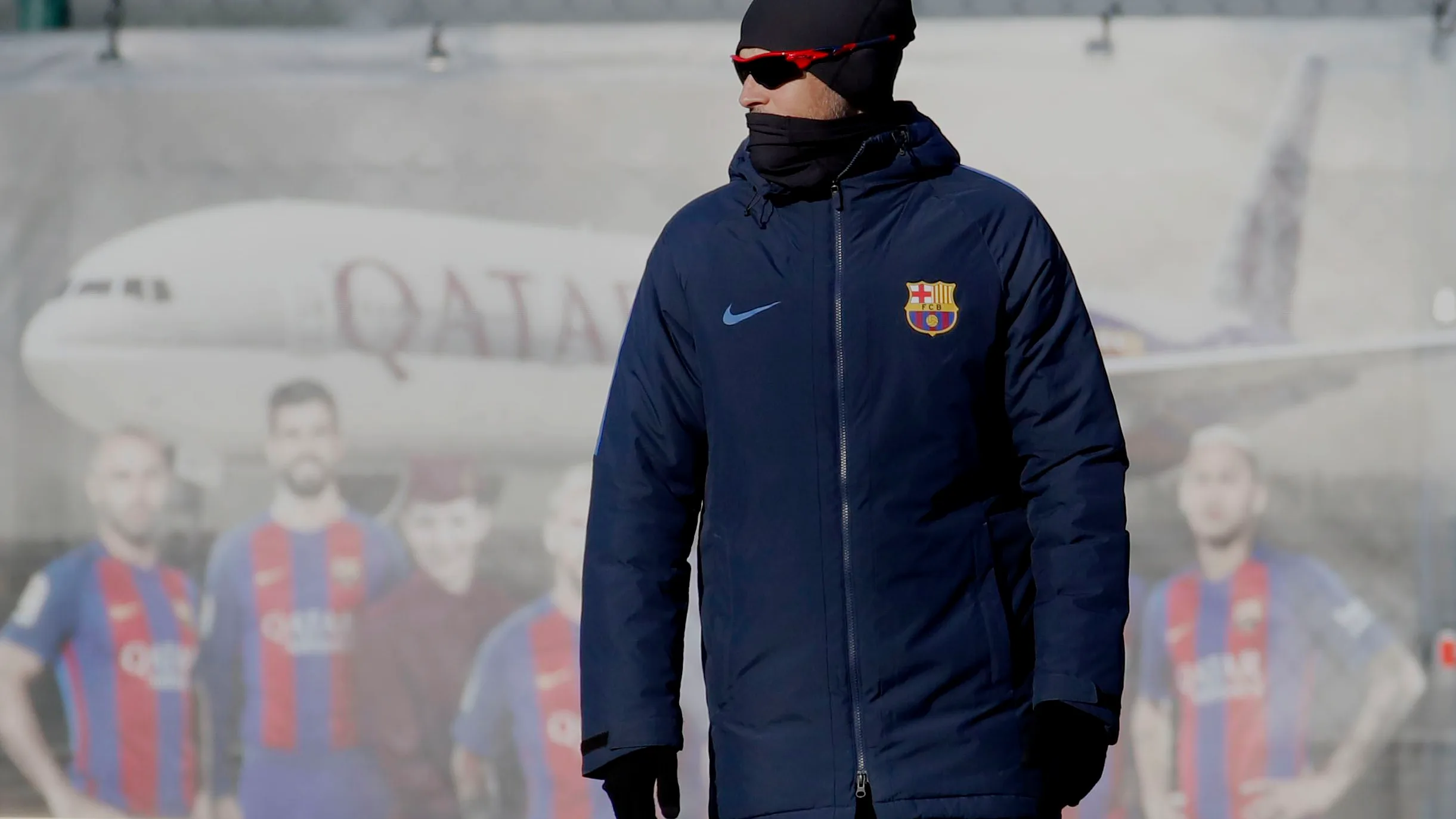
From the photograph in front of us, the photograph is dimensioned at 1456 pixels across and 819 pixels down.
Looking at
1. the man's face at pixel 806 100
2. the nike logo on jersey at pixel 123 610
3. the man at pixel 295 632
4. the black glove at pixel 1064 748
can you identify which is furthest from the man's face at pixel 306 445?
the black glove at pixel 1064 748

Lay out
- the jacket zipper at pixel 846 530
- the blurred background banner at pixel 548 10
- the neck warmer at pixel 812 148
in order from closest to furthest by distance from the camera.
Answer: the jacket zipper at pixel 846 530, the neck warmer at pixel 812 148, the blurred background banner at pixel 548 10

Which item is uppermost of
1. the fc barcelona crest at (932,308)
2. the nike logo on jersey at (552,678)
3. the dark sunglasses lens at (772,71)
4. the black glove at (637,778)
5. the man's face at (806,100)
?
the dark sunglasses lens at (772,71)

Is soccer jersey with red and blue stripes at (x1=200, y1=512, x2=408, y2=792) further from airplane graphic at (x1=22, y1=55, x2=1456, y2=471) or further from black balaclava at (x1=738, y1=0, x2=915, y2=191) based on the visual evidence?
black balaclava at (x1=738, y1=0, x2=915, y2=191)

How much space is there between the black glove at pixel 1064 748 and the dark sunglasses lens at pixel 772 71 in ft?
2.39

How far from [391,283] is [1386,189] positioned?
6.85 ft

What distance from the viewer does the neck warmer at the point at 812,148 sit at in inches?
71.8

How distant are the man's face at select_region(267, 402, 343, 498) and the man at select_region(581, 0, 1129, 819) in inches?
73.3

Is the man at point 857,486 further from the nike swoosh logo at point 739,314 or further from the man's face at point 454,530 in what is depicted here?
the man's face at point 454,530

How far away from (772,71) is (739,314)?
0.28m

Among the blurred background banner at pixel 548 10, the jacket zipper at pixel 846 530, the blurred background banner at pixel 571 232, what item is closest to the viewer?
the jacket zipper at pixel 846 530

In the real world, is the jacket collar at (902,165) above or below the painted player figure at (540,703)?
above

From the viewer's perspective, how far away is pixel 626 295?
11.7 feet

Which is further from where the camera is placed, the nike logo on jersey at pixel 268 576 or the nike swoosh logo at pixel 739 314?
the nike logo on jersey at pixel 268 576

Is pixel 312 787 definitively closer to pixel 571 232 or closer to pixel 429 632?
pixel 429 632
